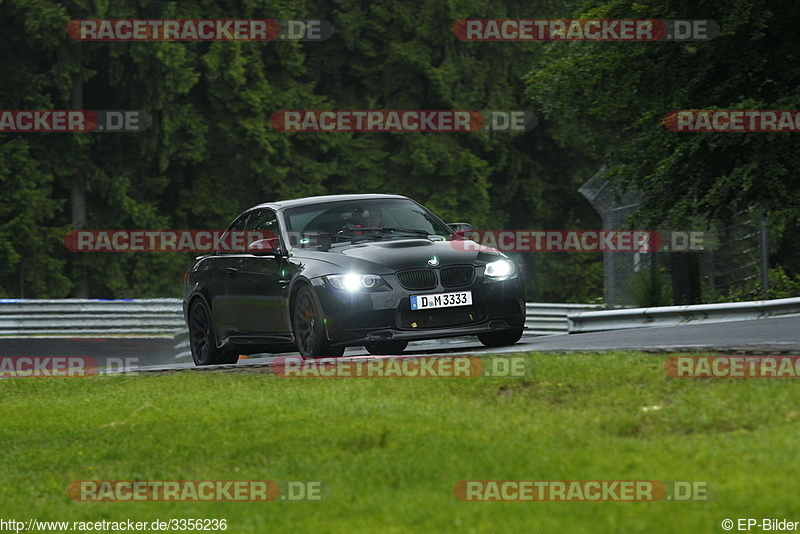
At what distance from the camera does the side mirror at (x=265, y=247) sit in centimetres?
1327

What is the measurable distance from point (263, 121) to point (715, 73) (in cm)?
2359

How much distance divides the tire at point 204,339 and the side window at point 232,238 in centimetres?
68

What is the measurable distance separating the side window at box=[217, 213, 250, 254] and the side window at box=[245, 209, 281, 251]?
0.13 m

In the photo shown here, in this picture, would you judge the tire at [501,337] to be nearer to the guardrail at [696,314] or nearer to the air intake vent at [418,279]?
the air intake vent at [418,279]

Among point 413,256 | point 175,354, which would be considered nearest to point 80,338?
point 175,354

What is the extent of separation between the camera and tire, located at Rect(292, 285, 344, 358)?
12164 millimetres

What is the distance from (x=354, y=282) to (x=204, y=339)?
358cm

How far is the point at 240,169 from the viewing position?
4325 centimetres

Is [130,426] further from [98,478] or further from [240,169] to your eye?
[240,169]

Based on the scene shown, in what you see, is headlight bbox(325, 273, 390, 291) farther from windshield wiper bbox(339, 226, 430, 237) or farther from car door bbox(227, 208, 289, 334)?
windshield wiper bbox(339, 226, 430, 237)

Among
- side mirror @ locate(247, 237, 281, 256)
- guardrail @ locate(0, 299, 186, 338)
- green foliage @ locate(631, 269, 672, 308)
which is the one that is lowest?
side mirror @ locate(247, 237, 281, 256)

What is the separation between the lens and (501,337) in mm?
13297

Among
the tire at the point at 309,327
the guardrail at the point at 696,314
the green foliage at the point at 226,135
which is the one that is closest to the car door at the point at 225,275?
the tire at the point at 309,327

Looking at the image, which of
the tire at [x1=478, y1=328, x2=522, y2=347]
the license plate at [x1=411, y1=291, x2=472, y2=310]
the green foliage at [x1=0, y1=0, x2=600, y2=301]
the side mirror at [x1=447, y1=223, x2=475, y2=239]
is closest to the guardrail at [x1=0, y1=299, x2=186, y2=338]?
the green foliage at [x1=0, y1=0, x2=600, y2=301]
